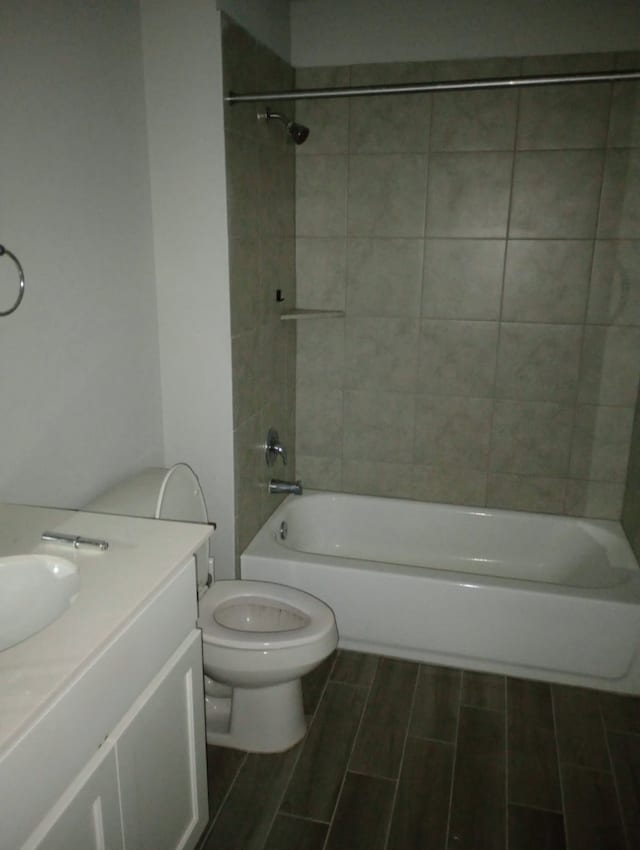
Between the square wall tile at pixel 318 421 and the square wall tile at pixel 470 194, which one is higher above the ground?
the square wall tile at pixel 470 194

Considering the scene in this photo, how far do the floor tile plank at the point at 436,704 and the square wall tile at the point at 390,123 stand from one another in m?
2.04

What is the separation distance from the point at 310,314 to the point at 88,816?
1997 millimetres

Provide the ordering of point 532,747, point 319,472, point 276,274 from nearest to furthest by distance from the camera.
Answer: point 532,747, point 276,274, point 319,472

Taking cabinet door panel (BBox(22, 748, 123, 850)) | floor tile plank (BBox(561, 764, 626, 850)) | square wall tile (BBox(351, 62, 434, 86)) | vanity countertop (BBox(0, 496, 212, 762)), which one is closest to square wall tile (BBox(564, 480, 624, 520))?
floor tile plank (BBox(561, 764, 626, 850))

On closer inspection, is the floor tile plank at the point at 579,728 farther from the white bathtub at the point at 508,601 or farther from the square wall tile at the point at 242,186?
the square wall tile at the point at 242,186

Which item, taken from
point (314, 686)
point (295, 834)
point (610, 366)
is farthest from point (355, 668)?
point (610, 366)

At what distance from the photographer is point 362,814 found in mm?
1784

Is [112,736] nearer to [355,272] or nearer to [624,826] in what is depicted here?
[624,826]

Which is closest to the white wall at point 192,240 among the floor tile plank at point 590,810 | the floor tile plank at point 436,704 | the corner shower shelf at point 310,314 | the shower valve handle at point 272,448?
the shower valve handle at point 272,448

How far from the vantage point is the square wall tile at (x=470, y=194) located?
8.52ft

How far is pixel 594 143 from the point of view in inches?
97.8

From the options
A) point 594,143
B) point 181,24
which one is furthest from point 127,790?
point 594,143

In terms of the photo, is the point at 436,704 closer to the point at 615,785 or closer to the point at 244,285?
the point at 615,785

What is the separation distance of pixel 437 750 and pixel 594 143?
2.24m
